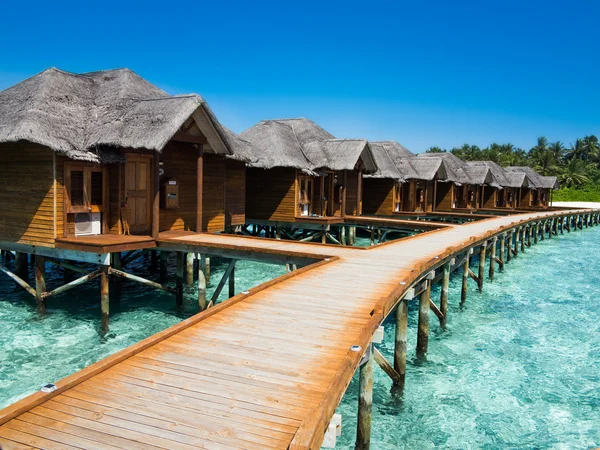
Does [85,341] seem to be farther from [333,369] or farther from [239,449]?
[239,449]

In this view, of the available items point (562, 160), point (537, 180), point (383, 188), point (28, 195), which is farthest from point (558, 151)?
point (28, 195)

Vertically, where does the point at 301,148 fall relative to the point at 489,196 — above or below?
above

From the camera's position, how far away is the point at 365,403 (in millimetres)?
6762

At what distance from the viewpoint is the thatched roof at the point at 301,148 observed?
22625 millimetres

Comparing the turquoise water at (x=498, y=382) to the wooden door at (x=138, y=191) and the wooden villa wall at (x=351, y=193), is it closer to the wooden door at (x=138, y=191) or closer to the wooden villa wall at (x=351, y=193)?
the wooden door at (x=138, y=191)

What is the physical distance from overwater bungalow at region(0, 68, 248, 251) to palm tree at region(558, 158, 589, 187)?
6872cm

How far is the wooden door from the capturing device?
549 inches

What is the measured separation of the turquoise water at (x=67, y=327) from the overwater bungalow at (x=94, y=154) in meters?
2.14

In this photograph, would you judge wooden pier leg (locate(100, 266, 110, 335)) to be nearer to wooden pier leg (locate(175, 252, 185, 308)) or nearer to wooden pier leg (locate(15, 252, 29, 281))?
wooden pier leg (locate(175, 252, 185, 308))

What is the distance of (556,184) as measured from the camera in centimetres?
5234

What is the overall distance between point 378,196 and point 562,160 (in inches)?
2602

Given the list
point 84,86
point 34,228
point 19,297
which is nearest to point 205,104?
point 84,86

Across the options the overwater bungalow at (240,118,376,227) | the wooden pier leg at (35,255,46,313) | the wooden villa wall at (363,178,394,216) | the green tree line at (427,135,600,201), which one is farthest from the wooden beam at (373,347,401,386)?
the green tree line at (427,135,600,201)

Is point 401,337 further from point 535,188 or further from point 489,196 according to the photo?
point 535,188
